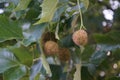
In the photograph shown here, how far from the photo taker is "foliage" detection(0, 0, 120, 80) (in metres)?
1.05

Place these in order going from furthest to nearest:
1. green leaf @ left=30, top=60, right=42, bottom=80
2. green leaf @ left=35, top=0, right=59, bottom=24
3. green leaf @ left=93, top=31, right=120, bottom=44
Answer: green leaf @ left=93, top=31, right=120, bottom=44
green leaf @ left=30, top=60, right=42, bottom=80
green leaf @ left=35, top=0, right=59, bottom=24

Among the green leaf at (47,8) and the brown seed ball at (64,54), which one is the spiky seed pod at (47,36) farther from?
the green leaf at (47,8)

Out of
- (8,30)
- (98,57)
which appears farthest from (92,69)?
(8,30)

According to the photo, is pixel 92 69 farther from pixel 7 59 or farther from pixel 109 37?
pixel 7 59

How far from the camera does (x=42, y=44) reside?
1127 millimetres

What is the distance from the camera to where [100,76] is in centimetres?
162

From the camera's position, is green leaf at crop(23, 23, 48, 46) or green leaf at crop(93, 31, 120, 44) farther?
green leaf at crop(93, 31, 120, 44)

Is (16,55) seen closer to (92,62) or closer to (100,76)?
(92,62)

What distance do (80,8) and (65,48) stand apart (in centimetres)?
23

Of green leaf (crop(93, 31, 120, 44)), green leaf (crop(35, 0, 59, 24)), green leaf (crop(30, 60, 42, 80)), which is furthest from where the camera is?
green leaf (crop(93, 31, 120, 44))

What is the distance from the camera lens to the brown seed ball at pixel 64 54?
1200mm

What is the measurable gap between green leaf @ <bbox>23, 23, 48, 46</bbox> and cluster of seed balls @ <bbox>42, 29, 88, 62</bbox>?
57mm

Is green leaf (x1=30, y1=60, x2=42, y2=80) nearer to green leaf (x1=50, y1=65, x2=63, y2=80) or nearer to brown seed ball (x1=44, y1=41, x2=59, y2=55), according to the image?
A: brown seed ball (x1=44, y1=41, x2=59, y2=55)

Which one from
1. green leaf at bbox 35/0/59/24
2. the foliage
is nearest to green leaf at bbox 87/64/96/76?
the foliage
